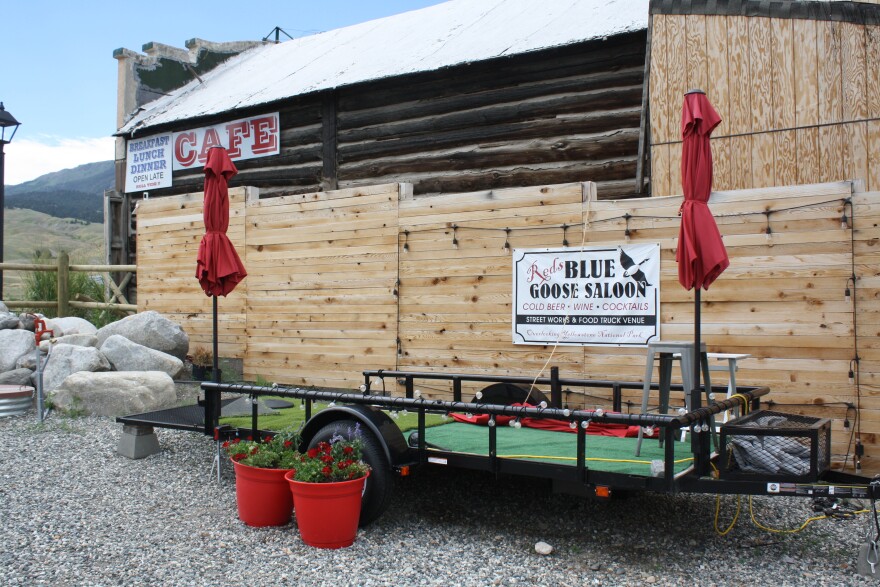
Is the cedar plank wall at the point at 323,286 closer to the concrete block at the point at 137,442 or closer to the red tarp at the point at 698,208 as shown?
the concrete block at the point at 137,442

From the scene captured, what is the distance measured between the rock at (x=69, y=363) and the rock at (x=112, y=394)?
82 centimetres

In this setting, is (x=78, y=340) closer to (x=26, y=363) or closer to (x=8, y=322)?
(x=26, y=363)

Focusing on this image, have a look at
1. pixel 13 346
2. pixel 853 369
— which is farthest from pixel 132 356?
pixel 853 369

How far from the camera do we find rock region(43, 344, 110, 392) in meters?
→ 9.91

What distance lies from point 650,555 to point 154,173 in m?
13.9

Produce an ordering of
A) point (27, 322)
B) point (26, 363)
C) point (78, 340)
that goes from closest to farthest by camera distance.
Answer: point (26, 363) < point (78, 340) < point (27, 322)

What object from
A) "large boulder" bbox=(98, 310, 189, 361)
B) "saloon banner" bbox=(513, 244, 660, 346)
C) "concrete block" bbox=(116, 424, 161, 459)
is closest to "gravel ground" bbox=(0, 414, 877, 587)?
"concrete block" bbox=(116, 424, 161, 459)

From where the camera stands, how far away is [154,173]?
16.0m

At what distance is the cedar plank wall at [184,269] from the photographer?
11.2 metres

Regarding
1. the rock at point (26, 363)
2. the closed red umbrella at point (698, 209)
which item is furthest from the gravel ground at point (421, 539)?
the rock at point (26, 363)

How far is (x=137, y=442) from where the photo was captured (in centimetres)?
723

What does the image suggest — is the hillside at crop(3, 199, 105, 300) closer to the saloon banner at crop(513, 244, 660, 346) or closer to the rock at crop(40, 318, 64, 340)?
the rock at crop(40, 318, 64, 340)

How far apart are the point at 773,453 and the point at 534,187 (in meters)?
4.81

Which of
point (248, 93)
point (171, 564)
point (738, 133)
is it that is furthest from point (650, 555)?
point (248, 93)
